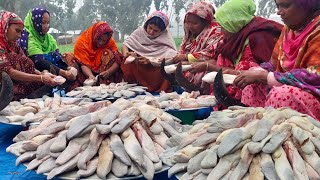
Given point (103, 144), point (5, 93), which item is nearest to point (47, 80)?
point (5, 93)

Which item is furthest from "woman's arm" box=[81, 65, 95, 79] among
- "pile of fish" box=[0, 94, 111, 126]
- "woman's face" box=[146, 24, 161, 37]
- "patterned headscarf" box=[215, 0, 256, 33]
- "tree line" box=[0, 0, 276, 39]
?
"tree line" box=[0, 0, 276, 39]

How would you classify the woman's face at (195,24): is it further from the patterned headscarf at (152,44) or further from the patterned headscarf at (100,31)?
the patterned headscarf at (100,31)

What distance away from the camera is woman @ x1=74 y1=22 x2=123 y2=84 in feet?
15.1

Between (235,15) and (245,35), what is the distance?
0.16 metres

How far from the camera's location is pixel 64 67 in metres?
4.33

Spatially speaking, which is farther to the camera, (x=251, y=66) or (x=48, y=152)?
(x=251, y=66)

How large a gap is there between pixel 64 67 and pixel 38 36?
47 centimetres

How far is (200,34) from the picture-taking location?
3549 millimetres

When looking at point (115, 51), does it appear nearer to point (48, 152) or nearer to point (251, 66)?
point (251, 66)

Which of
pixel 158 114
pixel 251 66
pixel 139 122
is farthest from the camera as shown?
pixel 251 66

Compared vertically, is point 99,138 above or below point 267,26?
below

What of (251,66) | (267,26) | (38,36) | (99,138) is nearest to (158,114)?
(99,138)

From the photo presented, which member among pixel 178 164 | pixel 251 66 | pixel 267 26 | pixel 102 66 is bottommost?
pixel 102 66

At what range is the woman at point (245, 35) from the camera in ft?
8.38
